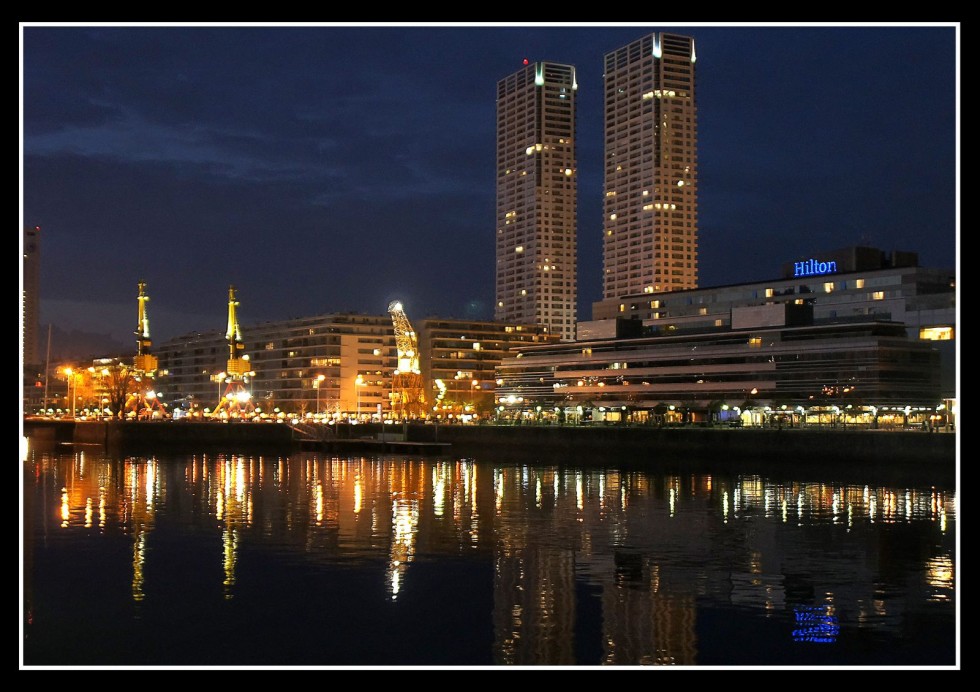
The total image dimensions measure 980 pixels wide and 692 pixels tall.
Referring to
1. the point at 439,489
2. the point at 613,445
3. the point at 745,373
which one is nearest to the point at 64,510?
the point at 439,489

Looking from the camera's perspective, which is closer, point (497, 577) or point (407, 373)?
point (497, 577)

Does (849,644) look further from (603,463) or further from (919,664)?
(603,463)

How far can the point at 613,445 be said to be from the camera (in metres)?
94.9

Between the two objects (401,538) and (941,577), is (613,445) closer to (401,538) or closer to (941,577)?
(401,538)

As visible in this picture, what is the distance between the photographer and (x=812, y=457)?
78000 millimetres

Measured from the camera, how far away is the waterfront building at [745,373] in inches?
4432

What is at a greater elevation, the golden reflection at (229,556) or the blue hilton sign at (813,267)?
the blue hilton sign at (813,267)

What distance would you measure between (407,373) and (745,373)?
42145mm

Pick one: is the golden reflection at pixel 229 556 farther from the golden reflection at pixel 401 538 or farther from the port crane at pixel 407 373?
the port crane at pixel 407 373

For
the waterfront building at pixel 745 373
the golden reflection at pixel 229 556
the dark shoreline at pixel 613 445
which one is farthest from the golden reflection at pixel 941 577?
the waterfront building at pixel 745 373

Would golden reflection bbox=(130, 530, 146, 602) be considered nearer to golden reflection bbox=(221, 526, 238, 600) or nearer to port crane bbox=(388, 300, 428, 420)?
golden reflection bbox=(221, 526, 238, 600)

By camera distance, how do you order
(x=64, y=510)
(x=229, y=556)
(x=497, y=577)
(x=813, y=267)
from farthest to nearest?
(x=813, y=267)
(x=64, y=510)
(x=229, y=556)
(x=497, y=577)

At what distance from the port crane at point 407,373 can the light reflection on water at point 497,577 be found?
256 feet
